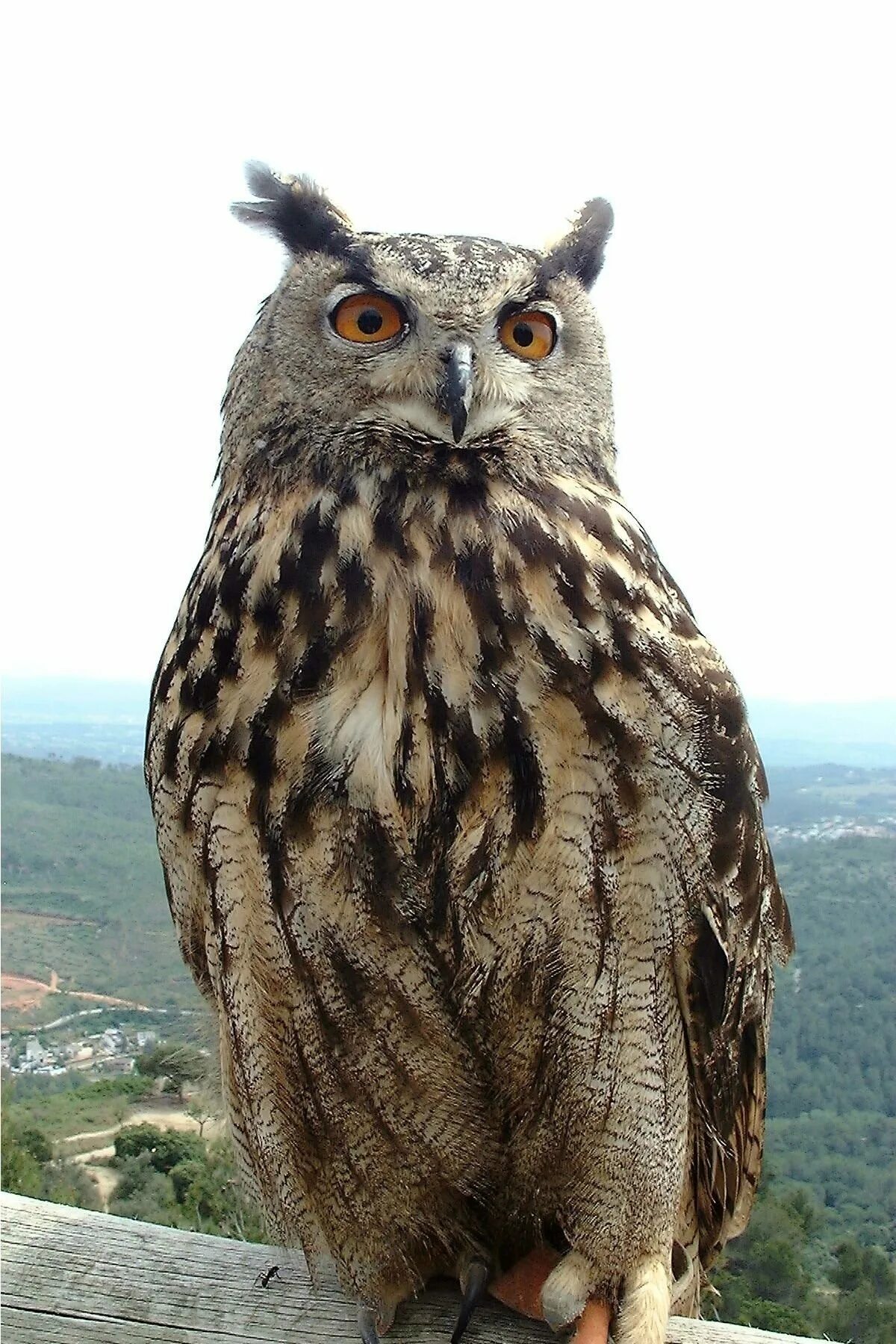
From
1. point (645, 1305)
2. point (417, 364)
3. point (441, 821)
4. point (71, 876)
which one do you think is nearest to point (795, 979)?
point (645, 1305)

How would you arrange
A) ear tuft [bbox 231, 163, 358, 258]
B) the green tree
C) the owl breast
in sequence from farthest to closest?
the green tree → ear tuft [bbox 231, 163, 358, 258] → the owl breast

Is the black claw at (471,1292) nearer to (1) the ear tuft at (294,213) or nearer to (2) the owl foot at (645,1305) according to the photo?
(2) the owl foot at (645,1305)

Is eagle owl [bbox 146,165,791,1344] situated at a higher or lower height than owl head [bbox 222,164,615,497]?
lower

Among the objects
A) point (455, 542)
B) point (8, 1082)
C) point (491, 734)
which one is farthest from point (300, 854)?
point (8, 1082)

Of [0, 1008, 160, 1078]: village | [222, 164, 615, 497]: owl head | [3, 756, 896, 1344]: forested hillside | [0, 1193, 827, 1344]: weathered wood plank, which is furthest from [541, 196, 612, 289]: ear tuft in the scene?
[0, 1008, 160, 1078]: village

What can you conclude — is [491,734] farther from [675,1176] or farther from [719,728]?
[675,1176]

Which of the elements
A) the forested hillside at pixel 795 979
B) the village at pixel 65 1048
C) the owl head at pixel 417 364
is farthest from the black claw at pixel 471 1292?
the village at pixel 65 1048

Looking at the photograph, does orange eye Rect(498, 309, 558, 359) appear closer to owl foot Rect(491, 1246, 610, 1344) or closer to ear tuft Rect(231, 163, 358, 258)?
ear tuft Rect(231, 163, 358, 258)
